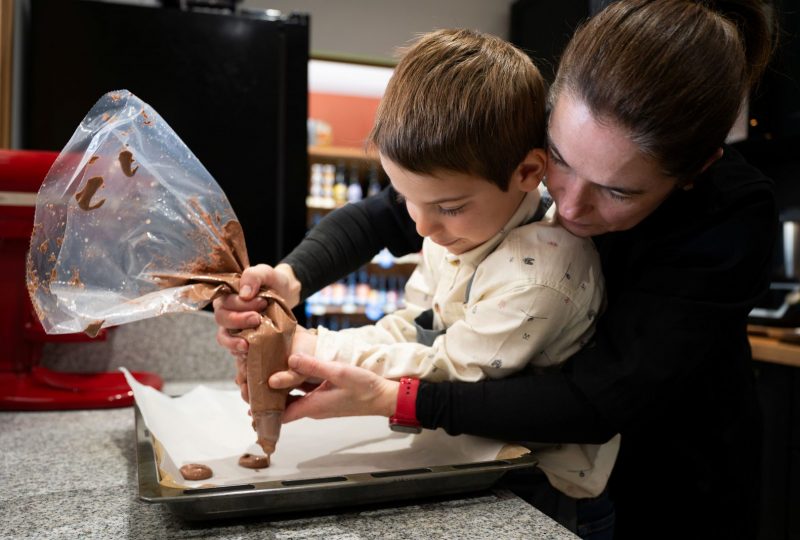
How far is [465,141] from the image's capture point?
73 centimetres

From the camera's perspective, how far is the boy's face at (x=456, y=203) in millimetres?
754

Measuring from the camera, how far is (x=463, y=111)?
737 millimetres

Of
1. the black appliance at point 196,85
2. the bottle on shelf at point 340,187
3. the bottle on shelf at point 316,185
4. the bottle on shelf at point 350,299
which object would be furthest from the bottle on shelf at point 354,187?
the black appliance at point 196,85

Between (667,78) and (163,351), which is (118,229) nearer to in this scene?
(667,78)

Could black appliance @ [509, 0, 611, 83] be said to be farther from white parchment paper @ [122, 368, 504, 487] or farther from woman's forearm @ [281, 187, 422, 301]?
white parchment paper @ [122, 368, 504, 487]

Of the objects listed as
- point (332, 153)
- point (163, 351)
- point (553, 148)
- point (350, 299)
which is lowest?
point (350, 299)

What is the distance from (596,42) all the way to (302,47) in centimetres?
126

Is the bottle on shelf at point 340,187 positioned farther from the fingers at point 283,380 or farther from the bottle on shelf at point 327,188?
the fingers at point 283,380

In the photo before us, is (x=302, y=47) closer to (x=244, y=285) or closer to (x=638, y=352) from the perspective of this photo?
(x=244, y=285)

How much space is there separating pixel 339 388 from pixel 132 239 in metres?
0.29

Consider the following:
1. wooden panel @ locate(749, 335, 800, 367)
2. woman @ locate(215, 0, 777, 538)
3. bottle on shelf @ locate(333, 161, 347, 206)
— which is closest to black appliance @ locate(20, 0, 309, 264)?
woman @ locate(215, 0, 777, 538)

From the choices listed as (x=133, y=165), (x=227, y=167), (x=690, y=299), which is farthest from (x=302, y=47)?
(x=690, y=299)

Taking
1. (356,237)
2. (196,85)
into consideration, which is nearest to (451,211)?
(356,237)

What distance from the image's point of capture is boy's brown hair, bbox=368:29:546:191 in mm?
736
